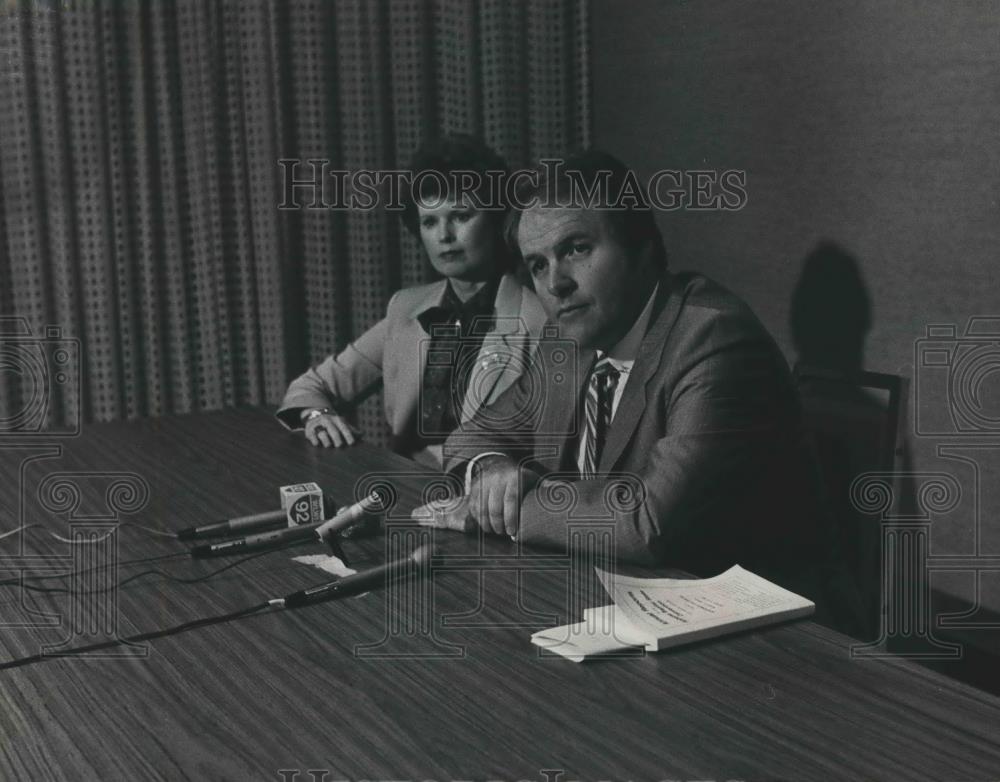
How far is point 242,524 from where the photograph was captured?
1.68 meters

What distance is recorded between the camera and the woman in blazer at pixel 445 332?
2.70 meters

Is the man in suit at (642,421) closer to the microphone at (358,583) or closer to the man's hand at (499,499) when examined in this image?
the man's hand at (499,499)

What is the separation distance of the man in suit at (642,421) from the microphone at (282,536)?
186mm

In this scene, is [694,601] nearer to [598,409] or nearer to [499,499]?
[499,499]

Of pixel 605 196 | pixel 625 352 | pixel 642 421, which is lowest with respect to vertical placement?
pixel 642 421

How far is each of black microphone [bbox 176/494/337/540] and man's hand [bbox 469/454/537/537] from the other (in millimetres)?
245

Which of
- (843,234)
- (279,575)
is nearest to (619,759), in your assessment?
(279,575)

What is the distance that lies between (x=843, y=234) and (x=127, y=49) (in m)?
2.00

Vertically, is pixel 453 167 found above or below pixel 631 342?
above

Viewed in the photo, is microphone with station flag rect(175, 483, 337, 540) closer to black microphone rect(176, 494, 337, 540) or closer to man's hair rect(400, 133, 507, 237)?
black microphone rect(176, 494, 337, 540)

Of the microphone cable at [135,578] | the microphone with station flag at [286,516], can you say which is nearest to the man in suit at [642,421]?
the microphone with station flag at [286,516]

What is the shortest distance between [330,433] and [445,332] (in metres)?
0.59

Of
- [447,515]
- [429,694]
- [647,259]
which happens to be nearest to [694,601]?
[429,694]

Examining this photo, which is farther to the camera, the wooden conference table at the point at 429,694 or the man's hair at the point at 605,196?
the man's hair at the point at 605,196
